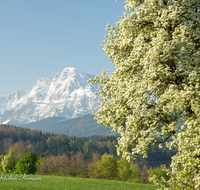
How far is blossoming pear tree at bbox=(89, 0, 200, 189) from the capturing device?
11258 millimetres

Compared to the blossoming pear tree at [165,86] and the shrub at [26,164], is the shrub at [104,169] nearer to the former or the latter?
the shrub at [26,164]

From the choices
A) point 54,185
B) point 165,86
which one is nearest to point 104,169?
point 54,185

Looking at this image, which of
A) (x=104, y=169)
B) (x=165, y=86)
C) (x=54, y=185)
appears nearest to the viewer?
(x=165, y=86)

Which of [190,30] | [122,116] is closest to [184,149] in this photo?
[122,116]

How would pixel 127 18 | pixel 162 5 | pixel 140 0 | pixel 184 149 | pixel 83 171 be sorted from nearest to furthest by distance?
pixel 184 149 → pixel 162 5 → pixel 127 18 → pixel 140 0 → pixel 83 171

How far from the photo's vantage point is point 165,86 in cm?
1356

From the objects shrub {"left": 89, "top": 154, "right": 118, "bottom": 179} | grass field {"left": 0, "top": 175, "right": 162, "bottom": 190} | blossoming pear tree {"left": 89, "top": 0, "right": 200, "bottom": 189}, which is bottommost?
shrub {"left": 89, "top": 154, "right": 118, "bottom": 179}

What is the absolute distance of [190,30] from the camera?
12219 millimetres

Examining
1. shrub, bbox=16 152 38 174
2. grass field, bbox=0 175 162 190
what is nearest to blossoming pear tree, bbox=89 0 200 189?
grass field, bbox=0 175 162 190

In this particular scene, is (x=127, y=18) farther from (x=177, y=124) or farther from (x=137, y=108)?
(x=177, y=124)

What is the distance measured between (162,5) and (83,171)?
99113 millimetres

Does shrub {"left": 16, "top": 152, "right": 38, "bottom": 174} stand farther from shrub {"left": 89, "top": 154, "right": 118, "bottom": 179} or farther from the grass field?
shrub {"left": 89, "top": 154, "right": 118, "bottom": 179}

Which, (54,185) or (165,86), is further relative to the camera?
(54,185)

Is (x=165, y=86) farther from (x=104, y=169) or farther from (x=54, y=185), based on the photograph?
(x=104, y=169)
